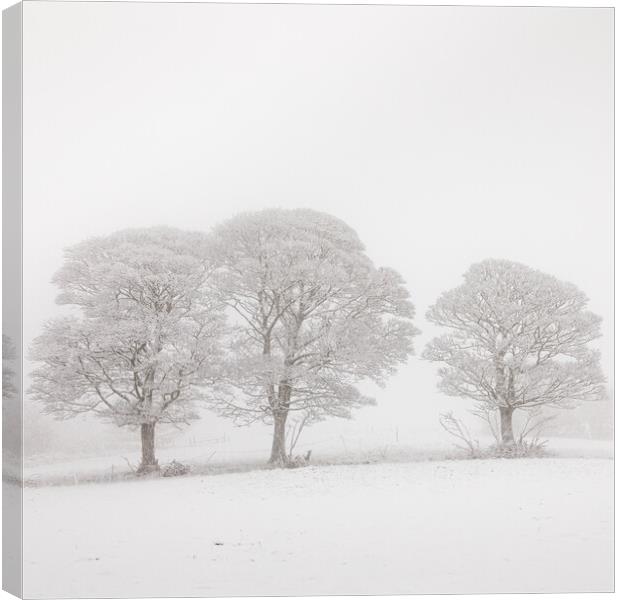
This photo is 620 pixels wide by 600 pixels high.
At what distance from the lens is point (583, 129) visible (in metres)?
11.2

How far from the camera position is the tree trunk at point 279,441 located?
36.2 ft

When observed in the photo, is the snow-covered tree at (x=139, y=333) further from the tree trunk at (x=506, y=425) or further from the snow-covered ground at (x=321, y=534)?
the tree trunk at (x=506, y=425)

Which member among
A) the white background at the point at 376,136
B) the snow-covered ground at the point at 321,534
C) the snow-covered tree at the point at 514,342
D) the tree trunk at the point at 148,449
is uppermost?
the white background at the point at 376,136

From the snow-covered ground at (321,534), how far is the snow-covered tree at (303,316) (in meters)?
1.01

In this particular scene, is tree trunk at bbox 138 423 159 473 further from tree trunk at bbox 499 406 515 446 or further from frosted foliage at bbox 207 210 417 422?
tree trunk at bbox 499 406 515 446

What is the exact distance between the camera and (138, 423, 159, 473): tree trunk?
1070 centimetres


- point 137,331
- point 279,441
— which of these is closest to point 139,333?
point 137,331

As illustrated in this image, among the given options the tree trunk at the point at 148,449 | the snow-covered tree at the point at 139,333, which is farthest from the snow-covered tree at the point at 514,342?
the tree trunk at the point at 148,449

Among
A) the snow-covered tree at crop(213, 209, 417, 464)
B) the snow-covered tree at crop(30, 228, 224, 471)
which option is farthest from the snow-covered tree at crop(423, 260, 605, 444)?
the snow-covered tree at crop(30, 228, 224, 471)

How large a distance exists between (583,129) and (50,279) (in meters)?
7.29

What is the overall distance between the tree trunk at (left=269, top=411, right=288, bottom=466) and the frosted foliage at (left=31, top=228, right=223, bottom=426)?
110 centimetres

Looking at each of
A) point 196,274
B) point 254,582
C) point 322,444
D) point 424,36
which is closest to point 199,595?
point 254,582

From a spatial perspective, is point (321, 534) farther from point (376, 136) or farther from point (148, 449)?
point (376, 136)

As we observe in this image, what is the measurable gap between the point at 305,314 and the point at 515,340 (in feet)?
9.78
